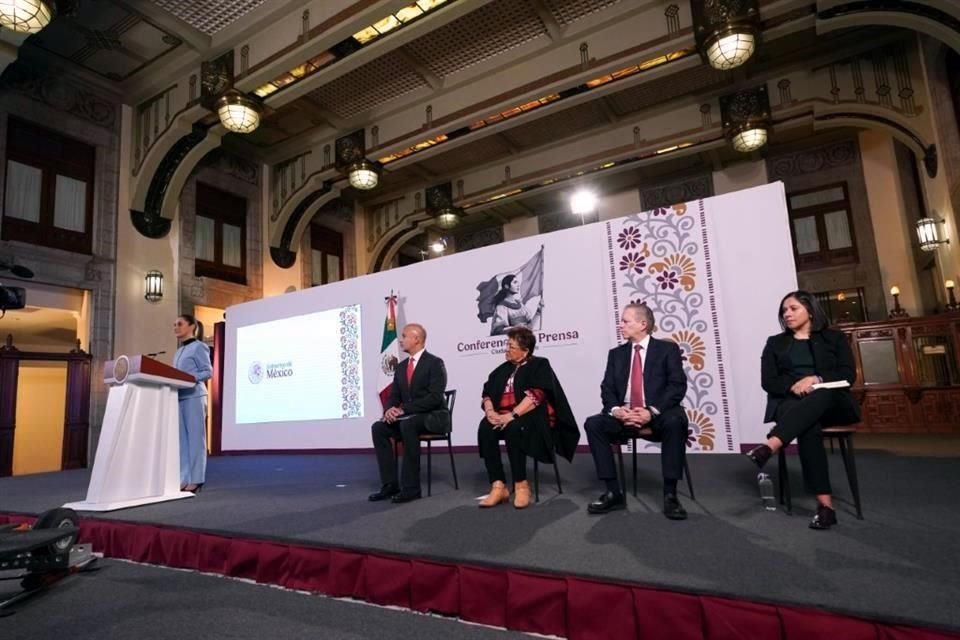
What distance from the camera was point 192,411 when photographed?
350 cm

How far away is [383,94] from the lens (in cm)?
706

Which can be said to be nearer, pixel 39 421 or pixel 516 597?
pixel 516 597

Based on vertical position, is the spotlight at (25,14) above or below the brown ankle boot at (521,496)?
above

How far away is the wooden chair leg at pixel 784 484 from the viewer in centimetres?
212

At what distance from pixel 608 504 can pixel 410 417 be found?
47.0 inches

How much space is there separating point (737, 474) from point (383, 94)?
6328mm

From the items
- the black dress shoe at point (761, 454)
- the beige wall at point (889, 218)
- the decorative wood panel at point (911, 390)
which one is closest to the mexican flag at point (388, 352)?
the black dress shoe at point (761, 454)

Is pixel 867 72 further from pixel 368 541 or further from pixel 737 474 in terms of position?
pixel 368 541

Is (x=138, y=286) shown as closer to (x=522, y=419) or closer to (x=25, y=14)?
(x=25, y=14)

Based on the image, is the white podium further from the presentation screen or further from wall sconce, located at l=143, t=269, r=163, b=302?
wall sconce, located at l=143, t=269, r=163, b=302

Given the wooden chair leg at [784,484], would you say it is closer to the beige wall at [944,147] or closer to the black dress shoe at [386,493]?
the black dress shoe at [386,493]

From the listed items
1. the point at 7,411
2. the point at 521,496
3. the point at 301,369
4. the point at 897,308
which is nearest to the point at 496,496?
the point at 521,496

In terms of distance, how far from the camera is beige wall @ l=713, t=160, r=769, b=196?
27.4 ft

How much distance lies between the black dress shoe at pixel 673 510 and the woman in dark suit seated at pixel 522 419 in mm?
580
